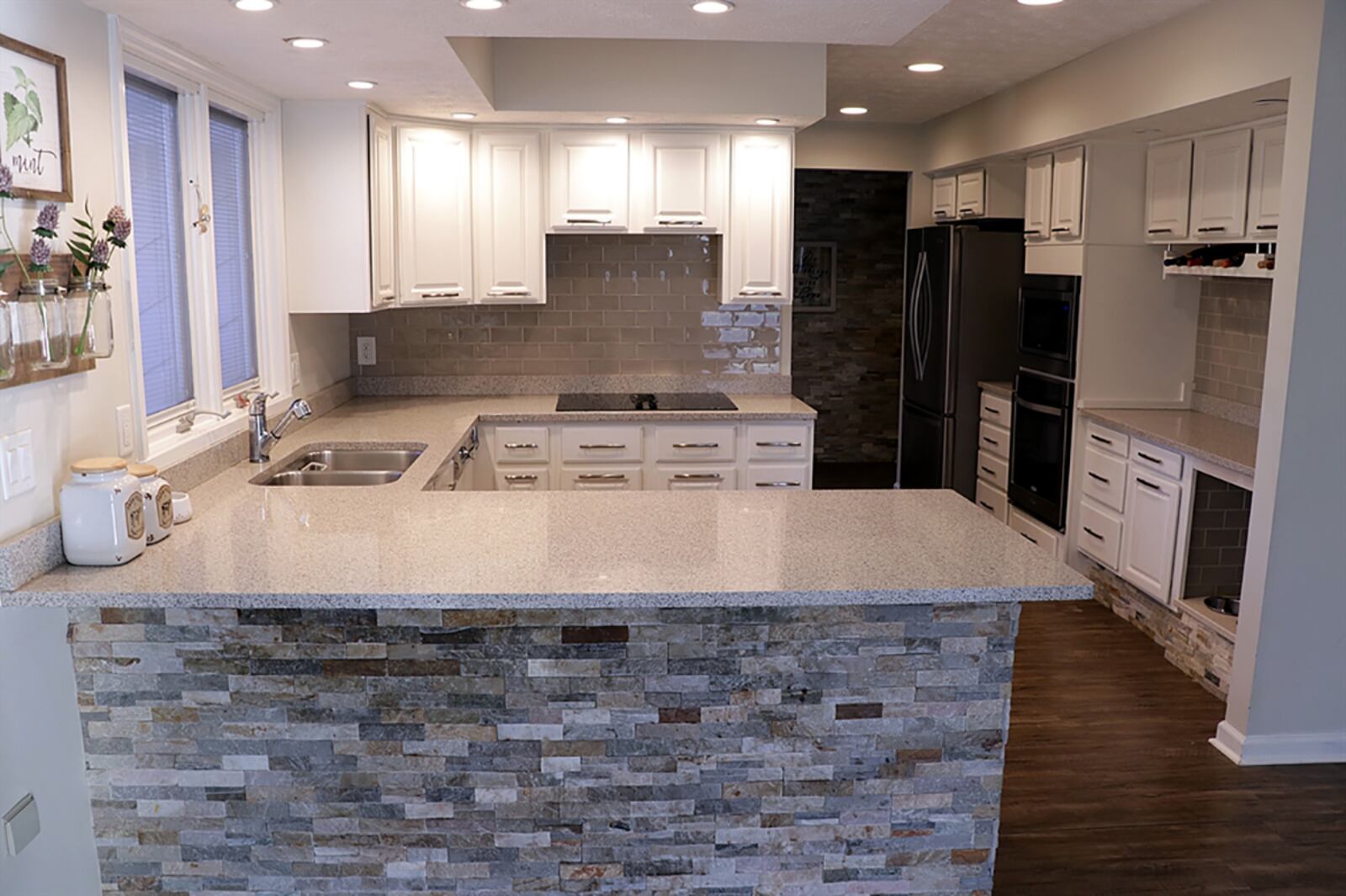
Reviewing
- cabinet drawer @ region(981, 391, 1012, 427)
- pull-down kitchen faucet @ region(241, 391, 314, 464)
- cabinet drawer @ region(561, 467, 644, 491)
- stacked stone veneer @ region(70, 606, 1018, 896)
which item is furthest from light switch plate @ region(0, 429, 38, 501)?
cabinet drawer @ region(981, 391, 1012, 427)

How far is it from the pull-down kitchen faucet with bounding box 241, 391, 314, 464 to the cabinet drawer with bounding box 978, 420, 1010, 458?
3846 millimetres

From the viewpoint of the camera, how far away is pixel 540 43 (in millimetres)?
4441

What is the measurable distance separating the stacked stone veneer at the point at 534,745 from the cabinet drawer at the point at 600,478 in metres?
2.43

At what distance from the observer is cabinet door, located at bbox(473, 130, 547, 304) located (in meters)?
4.81

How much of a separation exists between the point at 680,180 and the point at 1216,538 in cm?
273

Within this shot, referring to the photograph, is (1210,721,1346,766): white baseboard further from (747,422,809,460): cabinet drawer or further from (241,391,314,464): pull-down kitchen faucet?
(241,391,314,464): pull-down kitchen faucet

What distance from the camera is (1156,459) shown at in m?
4.50

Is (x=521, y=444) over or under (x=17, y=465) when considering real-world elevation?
under

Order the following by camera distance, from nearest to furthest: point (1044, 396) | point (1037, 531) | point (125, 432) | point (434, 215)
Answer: point (125, 432), point (434, 215), point (1044, 396), point (1037, 531)

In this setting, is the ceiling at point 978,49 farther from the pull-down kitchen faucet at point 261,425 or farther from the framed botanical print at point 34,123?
the framed botanical print at point 34,123

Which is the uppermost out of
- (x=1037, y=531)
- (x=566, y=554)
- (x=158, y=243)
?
(x=158, y=243)

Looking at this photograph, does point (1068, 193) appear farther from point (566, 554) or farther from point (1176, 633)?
point (566, 554)

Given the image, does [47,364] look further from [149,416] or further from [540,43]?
[540,43]

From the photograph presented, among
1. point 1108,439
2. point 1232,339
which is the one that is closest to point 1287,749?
point 1108,439
